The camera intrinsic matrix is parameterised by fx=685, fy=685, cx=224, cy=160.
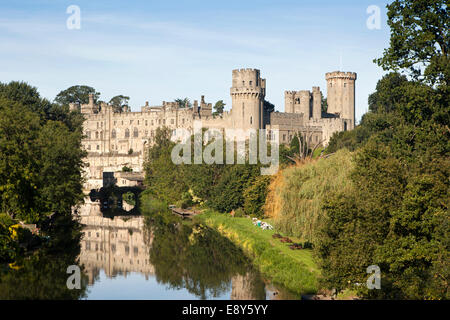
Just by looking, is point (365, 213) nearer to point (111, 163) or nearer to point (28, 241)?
point (28, 241)

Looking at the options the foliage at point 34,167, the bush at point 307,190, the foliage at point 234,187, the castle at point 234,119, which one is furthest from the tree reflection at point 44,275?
the castle at point 234,119

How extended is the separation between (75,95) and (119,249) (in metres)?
98.9

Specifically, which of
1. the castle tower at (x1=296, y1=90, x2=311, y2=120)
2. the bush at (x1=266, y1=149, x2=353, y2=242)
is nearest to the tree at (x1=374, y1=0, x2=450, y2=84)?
the bush at (x1=266, y1=149, x2=353, y2=242)

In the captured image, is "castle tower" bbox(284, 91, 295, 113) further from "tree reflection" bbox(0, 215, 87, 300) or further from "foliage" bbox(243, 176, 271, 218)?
"tree reflection" bbox(0, 215, 87, 300)

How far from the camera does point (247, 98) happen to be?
89125mm

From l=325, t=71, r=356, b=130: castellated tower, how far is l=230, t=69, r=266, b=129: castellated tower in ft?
78.7

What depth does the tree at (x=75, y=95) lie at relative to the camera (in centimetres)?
13538

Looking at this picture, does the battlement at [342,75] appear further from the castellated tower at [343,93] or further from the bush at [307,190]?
the bush at [307,190]

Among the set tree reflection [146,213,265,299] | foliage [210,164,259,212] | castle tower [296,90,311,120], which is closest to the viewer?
tree reflection [146,213,265,299]

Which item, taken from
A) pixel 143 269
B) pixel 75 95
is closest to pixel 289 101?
pixel 75 95

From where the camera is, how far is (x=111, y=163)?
108 metres

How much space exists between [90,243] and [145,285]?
39.1ft

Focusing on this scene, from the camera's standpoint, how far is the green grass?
27.5 metres
